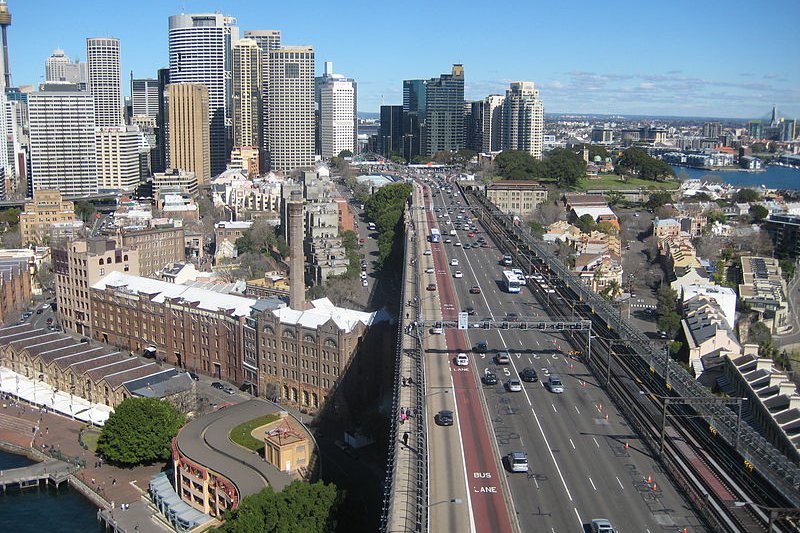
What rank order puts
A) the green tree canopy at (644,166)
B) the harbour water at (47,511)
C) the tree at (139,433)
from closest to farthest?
the harbour water at (47,511)
the tree at (139,433)
the green tree canopy at (644,166)

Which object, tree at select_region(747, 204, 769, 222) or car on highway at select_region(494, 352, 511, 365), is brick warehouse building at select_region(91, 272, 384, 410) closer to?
car on highway at select_region(494, 352, 511, 365)

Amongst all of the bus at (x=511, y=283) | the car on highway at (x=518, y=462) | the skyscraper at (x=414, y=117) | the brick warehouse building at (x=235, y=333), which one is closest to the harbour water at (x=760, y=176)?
the skyscraper at (x=414, y=117)

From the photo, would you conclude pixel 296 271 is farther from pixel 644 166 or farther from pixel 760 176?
pixel 760 176

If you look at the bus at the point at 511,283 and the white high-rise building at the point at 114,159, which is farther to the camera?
the white high-rise building at the point at 114,159

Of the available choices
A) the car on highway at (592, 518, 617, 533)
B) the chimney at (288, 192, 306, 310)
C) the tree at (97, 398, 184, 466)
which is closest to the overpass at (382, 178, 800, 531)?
the car on highway at (592, 518, 617, 533)

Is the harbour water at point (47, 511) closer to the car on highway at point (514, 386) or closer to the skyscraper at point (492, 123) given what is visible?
the car on highway at point (514, 386)
